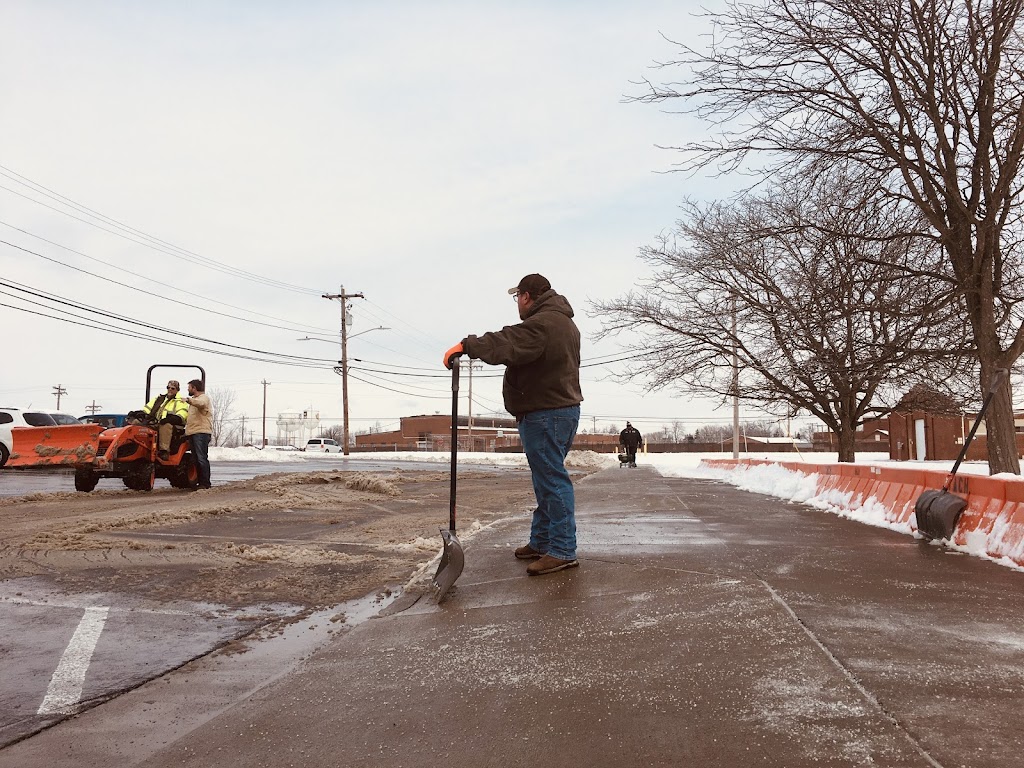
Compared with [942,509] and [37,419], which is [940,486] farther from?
[37,419]

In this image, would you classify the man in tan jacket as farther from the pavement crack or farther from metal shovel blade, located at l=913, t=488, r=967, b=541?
the pavement crack

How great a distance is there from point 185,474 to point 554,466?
34.8 feet

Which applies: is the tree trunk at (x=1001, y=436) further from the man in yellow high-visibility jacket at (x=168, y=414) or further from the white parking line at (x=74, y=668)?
the man in yellow high-visibility jacket at (x=168, y=414)

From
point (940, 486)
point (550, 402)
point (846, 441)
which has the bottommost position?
point (940, 486)

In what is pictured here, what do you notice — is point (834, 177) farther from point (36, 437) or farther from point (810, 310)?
point (36, 437)

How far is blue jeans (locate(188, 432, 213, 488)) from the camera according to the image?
1355cm

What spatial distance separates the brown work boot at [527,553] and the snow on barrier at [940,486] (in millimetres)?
3190

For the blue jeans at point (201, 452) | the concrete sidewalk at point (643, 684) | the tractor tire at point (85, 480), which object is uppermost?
the blue jeans at point (201, 452)

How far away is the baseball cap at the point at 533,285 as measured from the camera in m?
5.66

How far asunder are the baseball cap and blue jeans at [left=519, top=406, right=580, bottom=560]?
838 mm

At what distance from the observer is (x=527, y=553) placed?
580 cm

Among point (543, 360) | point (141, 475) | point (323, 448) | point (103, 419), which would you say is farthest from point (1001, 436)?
point (323, 448)

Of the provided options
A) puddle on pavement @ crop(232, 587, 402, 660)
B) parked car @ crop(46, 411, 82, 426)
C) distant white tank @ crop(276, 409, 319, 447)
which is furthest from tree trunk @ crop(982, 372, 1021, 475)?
distant white tank @ crop(276, 409, 319, 447)

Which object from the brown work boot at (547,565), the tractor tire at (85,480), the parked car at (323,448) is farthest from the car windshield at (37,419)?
the parked car at (323,448)
